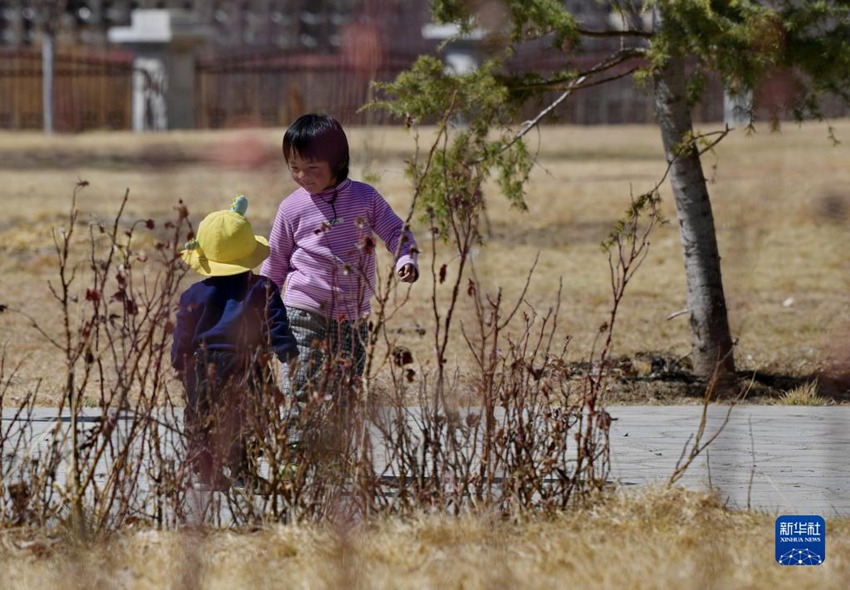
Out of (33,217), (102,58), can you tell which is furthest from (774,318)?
(102,58)

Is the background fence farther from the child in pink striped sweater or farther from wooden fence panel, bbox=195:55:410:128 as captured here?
the child in pink striped sweater

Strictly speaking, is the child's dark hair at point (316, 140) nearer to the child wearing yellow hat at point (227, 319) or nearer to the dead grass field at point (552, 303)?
the child wearing yellow hat at point (227, 319)

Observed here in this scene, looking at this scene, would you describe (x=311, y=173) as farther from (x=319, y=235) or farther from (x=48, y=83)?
(x=48, y=83)

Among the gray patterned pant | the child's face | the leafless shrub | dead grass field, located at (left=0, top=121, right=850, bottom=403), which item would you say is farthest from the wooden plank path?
→ the child's face

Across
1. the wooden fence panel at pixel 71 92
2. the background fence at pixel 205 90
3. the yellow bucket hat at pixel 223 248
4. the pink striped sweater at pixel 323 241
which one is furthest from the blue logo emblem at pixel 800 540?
the wooden fence panel at pixel 71 92

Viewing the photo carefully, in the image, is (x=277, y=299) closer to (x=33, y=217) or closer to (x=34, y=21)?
(x=33, y=217)

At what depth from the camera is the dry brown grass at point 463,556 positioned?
12.7ft

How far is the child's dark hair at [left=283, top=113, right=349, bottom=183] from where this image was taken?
5148mm

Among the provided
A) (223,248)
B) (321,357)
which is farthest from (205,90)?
(223,248)

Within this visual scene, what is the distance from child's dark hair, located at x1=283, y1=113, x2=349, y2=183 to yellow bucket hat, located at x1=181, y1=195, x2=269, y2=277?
353 mm

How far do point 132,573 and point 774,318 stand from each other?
6944 mm

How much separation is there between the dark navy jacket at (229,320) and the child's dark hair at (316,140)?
1.67 ft

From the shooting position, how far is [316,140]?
16.9 ft

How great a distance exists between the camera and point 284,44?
42250 mm
